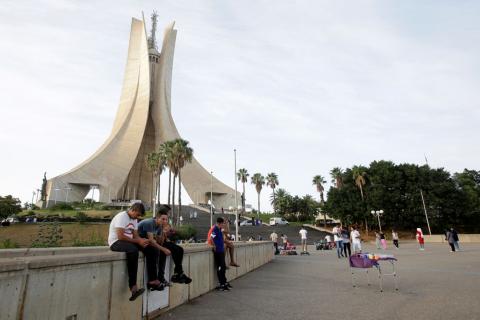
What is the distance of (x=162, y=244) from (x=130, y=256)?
2.88ft

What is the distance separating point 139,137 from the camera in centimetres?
5759

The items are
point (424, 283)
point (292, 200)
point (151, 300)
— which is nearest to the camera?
point (151, 300)

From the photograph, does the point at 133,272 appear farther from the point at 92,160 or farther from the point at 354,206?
the point at 92,160

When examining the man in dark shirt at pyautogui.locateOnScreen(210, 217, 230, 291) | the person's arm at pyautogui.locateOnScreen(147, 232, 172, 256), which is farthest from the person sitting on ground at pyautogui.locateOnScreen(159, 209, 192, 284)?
the man in dark shirt at pyautogui.locateOnScreen(210, 217, 230, 291)

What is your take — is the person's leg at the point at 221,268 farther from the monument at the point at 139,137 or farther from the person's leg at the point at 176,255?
the monument at the point at 139,137

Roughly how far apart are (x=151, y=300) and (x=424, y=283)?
4.87 meters

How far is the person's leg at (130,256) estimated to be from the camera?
130 inches

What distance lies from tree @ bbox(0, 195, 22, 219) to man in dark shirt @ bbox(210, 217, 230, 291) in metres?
34.0

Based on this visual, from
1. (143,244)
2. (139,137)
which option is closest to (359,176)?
(139,137)

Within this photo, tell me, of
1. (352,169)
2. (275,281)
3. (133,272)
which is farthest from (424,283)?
(352,169)

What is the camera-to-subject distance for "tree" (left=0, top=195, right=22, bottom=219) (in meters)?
32.1

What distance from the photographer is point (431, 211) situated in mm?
35250

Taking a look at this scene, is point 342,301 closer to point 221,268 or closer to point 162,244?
point 221,268

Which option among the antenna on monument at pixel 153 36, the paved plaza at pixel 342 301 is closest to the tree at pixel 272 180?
the antenna on monument at pixel 153 36
